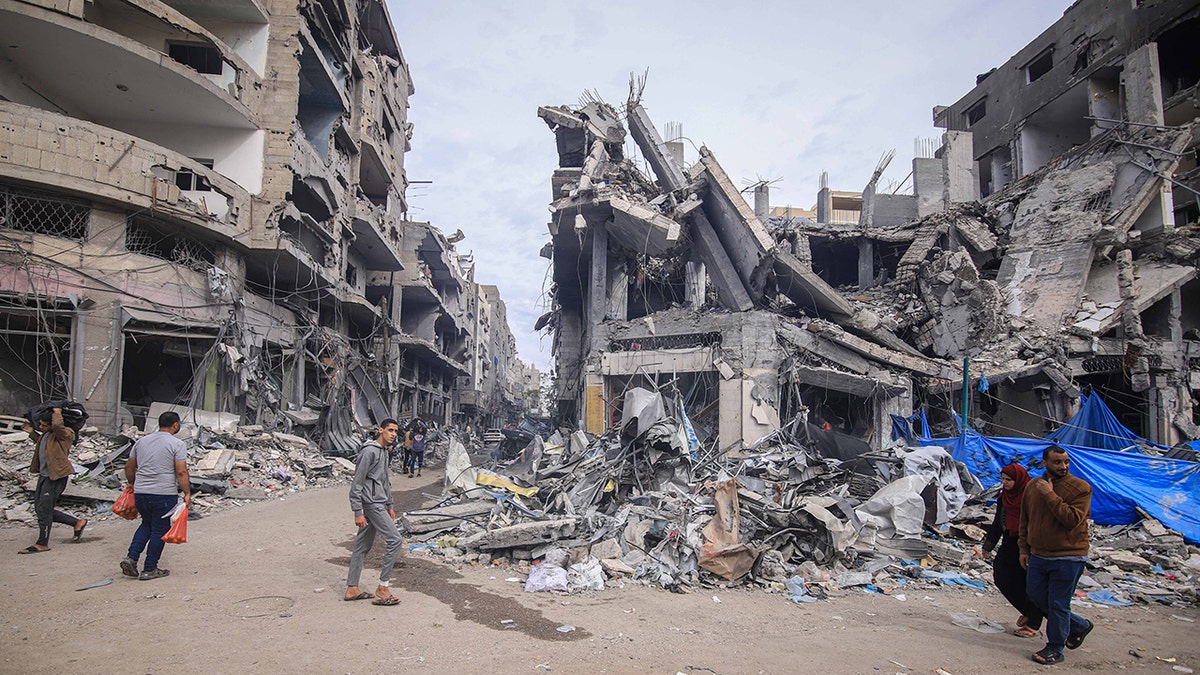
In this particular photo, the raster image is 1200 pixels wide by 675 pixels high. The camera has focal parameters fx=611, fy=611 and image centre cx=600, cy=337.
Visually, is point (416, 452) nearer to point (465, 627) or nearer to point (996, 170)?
point (465, 627)

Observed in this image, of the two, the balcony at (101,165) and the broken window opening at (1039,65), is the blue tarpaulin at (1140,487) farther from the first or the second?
the broken window opening at (1039,65)

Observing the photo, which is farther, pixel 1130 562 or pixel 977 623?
pixel 1130 562

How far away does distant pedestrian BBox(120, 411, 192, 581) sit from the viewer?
5.11m

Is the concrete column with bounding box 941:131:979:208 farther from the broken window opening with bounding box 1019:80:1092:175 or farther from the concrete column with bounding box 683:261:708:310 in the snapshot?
the concrete column with bounding box 683:261:708:310

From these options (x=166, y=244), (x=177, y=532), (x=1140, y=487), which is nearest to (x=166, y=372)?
(x=166, y=244)

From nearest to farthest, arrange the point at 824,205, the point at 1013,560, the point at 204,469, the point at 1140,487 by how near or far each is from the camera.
→ 1. the point at 1013,560
2. the point at 1140,487
3. the point at 204,469
4. the point at 824,205

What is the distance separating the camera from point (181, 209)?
13594mm

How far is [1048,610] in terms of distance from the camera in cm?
432

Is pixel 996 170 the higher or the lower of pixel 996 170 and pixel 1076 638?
the higher

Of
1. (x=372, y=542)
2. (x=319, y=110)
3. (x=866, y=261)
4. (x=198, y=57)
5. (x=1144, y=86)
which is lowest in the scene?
(x=372, y=542)

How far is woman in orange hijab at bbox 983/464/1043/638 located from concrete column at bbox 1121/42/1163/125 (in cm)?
2265

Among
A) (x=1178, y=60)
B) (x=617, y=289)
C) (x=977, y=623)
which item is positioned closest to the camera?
(x=977, y=623)

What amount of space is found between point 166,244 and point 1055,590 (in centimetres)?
1765

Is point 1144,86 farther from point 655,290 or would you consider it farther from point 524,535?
point 524,535
